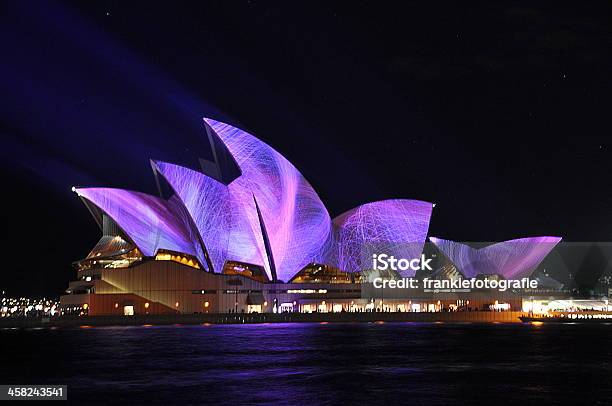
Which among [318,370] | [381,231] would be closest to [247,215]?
[381,231]

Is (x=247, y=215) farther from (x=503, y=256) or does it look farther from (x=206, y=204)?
(x=503, y=256)

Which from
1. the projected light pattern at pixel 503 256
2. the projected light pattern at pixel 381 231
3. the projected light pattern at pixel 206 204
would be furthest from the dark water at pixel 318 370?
the projected light pattern at pixel 503 256

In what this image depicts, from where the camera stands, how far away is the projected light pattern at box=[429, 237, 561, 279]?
106812 millimetres

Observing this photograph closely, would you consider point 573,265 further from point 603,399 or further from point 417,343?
point 603,399

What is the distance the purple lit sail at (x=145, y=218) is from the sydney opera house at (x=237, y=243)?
10 centimetres

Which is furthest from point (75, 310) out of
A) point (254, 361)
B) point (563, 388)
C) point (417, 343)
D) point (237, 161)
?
point (563, 388)

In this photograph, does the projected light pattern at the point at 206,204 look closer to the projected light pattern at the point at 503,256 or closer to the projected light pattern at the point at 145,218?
the projected light pattern at the point at 145,218

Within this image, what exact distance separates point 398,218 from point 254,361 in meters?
55.2

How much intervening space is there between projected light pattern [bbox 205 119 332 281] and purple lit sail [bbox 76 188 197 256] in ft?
24.8

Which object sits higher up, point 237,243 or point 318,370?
point 237,243

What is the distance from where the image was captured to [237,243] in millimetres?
88250

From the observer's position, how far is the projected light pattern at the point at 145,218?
84250mm

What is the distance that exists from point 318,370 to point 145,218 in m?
52.1

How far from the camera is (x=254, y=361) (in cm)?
4244
